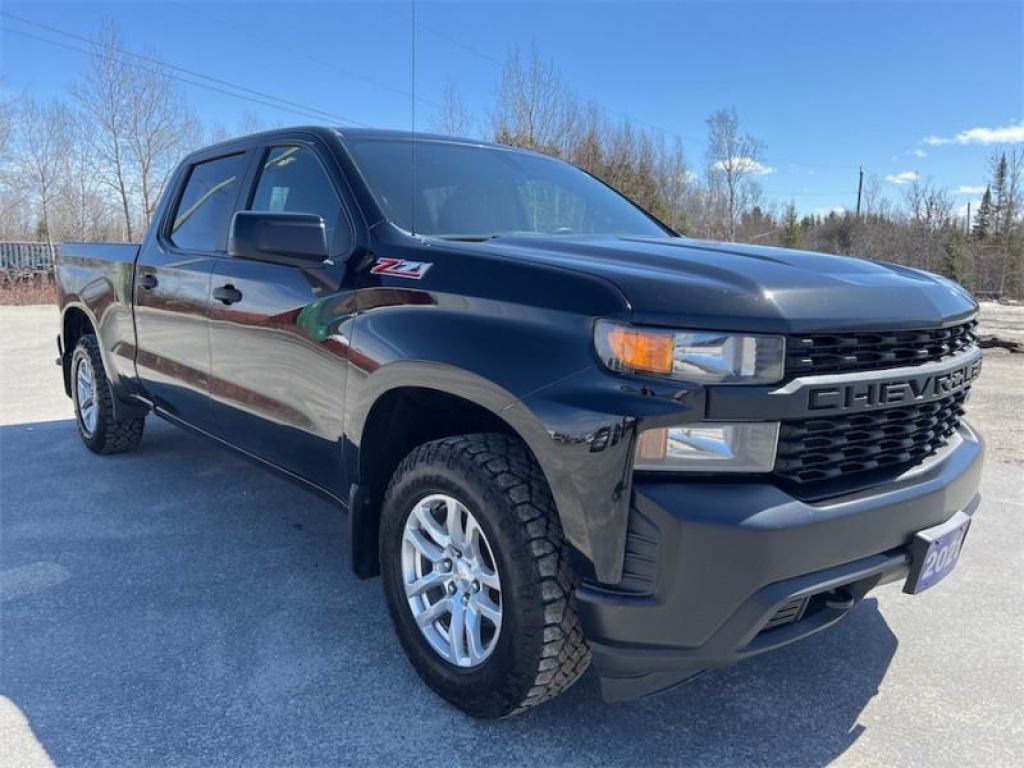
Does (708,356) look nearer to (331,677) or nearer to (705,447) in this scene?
(705,447)

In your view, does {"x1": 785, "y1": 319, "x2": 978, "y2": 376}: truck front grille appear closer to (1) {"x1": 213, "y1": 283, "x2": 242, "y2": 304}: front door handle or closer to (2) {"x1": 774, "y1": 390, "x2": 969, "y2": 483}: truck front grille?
(2) {"x1": 774, "y1": 390, "x2": 969, "y2": 483}: truck front grille

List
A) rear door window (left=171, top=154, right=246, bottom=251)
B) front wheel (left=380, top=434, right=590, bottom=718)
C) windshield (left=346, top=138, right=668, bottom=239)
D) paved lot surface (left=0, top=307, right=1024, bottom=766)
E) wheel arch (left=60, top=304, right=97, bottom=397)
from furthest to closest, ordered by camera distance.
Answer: wheel arch (left=60, top=304, right=97, bottom=397)
rear door window (left=171, top=154, right=246, bottom=251)
windshield (left=346, top=138, right=668, bottom=239)
paved lot surface (left=0, top=307, right=1024, bottom=766)
front wheel (left=380, top=434, right=590, bottom=718)

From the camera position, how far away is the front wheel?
6.55 feet

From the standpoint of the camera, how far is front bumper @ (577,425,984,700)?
174 cm

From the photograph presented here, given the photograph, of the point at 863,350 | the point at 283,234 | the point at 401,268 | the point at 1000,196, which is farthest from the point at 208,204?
the point at 1000,196

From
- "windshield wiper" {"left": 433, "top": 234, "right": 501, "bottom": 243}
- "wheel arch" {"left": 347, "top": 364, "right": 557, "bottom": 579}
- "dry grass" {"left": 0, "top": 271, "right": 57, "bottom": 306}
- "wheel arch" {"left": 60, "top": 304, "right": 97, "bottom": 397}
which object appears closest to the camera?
"wheel arch" {"left": 347, "top": 364, "right": 557, "bottom": 579}

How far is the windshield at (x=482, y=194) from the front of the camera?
2.84m

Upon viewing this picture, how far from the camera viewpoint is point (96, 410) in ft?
16.5

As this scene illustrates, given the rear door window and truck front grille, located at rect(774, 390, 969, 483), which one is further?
the rear door window

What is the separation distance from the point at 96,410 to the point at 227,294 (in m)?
2.36

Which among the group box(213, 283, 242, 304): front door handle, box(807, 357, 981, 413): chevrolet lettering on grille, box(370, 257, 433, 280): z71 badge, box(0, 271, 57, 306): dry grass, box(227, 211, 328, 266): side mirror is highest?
box(227, 211, 328, 266): side mirror

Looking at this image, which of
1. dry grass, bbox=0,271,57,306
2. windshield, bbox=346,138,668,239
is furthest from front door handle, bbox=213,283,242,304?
dry grass, bbox=0,271,57,306

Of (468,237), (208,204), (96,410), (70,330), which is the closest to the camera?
(468,237)

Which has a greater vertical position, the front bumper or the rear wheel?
the front bumper
